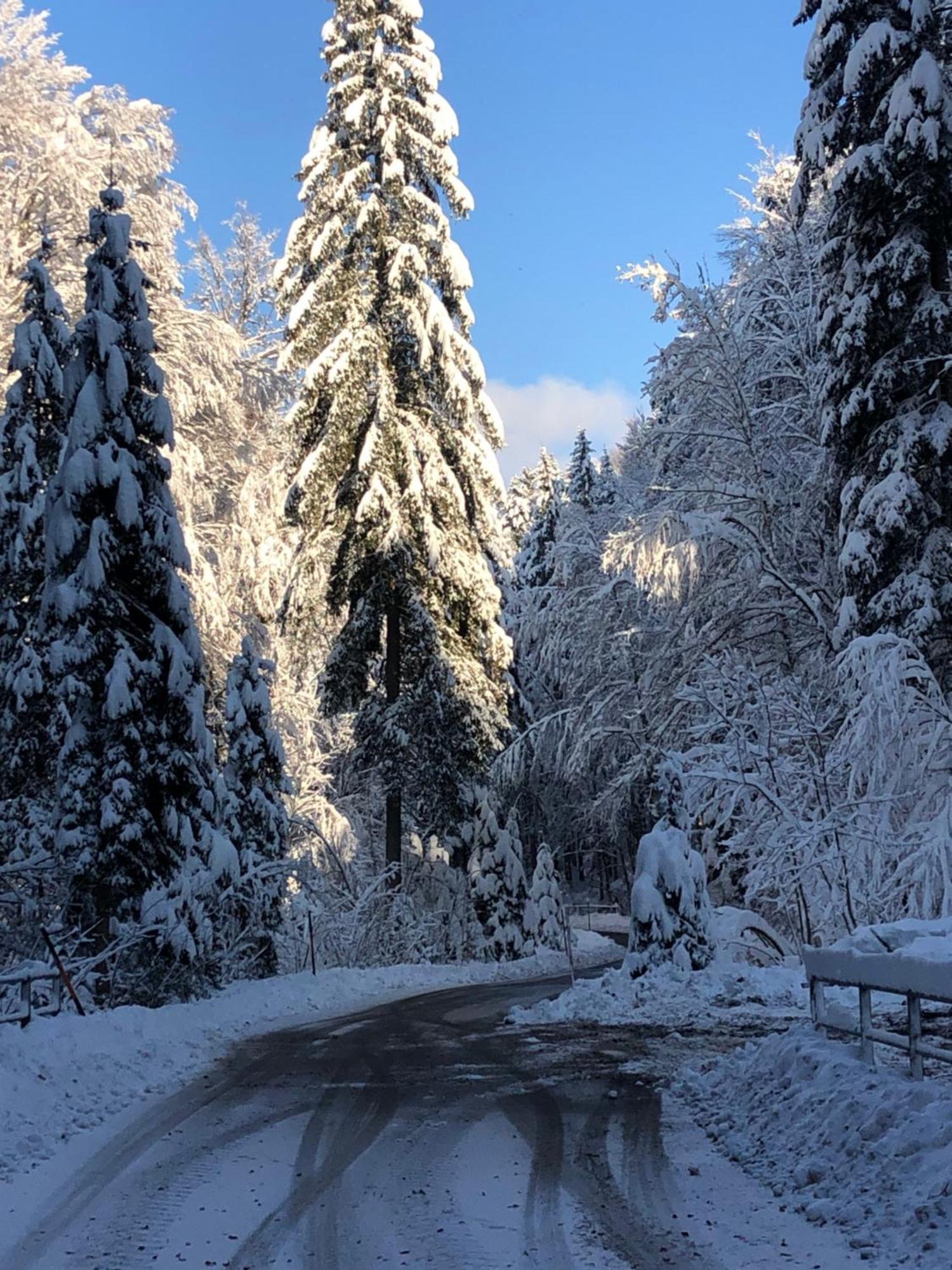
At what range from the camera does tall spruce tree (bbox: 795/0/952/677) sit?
1544 cm

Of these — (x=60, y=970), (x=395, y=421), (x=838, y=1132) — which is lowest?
(x=838, y=1132)

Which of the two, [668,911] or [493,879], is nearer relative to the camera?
[668,911]

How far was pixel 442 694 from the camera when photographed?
77.7 ft

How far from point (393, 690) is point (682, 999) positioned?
35.1 ft

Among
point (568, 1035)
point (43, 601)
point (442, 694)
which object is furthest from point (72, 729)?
point (442, 694)

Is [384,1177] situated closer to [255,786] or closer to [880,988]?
[880,988]

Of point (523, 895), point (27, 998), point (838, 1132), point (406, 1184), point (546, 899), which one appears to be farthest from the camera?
point (546, 899)

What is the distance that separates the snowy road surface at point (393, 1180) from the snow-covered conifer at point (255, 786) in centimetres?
849

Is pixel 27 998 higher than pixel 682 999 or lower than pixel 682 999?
higher

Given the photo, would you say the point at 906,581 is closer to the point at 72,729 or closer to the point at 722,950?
the point at 722,950

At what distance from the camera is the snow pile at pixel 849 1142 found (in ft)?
17.3

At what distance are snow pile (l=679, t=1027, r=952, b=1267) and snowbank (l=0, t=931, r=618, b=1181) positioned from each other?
182 inches

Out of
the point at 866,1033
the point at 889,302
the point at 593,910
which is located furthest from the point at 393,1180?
the point at 593,910

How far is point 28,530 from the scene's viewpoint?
18109 mm
